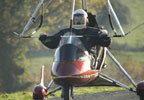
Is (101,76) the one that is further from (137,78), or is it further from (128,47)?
(128,47)

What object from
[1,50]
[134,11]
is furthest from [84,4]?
[134,11]

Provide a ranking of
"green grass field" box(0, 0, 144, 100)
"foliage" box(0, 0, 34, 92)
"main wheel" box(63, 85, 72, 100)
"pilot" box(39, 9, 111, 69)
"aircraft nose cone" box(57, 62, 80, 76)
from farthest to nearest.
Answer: "green grass field" box(0, 0, 144, 100), "foliage" box(0, 0, 34, 92), "pilot" box(39, 9, 111, 69), "main wheel" box(63, 85, 72, 100), "aircraft nose cone" box(57, 62, 80, 76)

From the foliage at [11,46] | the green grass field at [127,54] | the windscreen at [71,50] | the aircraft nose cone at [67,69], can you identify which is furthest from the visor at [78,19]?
the green grass field at [127,54]

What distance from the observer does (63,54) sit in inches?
389

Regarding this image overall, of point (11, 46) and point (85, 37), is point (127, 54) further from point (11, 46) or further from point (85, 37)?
point (85, 37)

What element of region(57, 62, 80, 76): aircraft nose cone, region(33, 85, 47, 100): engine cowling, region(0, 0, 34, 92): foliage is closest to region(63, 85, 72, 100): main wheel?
region(57, 62, 80, 76): aircraft nose cone

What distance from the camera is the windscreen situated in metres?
9.85

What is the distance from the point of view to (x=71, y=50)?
32.6 feet

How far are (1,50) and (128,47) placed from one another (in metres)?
29.7

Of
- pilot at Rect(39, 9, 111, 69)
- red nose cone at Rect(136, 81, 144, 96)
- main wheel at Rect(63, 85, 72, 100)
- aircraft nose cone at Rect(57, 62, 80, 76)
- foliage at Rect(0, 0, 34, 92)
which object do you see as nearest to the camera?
aircraft nose cone at Rect(57, 62, 80, 76)

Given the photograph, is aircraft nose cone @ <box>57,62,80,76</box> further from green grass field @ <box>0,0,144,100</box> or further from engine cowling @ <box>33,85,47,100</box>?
green grass field @ <box>0,0,144,100</box>

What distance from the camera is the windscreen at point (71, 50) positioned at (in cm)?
985

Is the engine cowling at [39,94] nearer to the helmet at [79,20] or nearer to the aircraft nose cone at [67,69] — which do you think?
the aircraft nose cone at [67,69]

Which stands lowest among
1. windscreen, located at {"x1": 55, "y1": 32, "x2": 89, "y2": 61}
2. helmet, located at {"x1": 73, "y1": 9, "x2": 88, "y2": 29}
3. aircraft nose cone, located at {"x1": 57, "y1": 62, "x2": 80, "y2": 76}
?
aircraft nose cone, located at {"x1": 57, "y1": 62, "x2": 80, "y2": 76}
